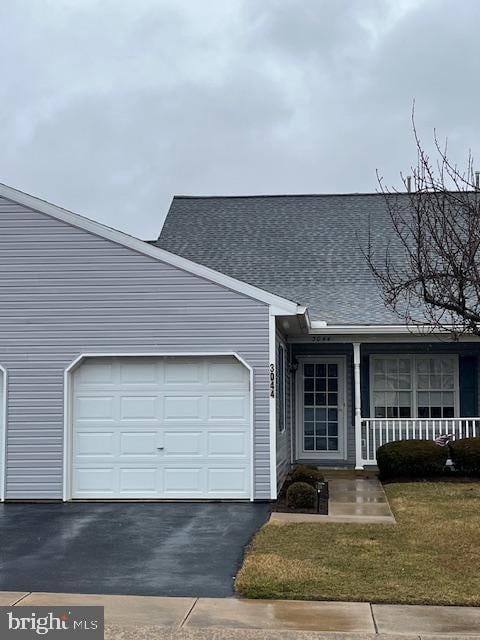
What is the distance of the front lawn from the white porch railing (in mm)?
4069

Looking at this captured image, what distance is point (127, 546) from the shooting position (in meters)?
9.05

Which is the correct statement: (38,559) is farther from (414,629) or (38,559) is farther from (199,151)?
(199,151)

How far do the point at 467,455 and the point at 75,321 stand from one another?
7.32m

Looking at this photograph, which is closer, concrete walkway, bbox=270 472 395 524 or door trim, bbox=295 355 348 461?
concrete walkway, bbox=270 472 395 524

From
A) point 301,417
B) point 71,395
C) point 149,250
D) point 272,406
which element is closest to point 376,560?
point 272,406

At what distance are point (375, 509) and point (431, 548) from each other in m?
2.67

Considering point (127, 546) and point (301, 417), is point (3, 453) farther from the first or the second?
point (301, 417)

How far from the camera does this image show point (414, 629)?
19.5 ft

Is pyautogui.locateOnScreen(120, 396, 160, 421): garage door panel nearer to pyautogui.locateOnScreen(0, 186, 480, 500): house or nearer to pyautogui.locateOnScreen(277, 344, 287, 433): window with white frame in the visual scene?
pyautogui.locateOnScreen(0, 186, 480, 500): house

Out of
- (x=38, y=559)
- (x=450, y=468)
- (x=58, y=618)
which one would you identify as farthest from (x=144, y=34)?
(x=58, y=618)

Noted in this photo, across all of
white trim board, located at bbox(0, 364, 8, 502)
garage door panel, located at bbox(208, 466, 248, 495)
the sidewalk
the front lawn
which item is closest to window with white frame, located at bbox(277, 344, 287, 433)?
garage door panel, located at bbox(208, 466, 248, 495)

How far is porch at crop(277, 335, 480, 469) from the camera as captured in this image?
16766 millimetres

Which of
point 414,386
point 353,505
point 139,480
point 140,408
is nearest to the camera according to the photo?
point 353,505

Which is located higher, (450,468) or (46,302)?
(46,302)
